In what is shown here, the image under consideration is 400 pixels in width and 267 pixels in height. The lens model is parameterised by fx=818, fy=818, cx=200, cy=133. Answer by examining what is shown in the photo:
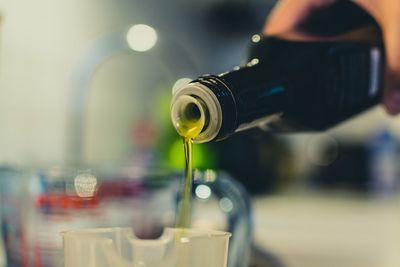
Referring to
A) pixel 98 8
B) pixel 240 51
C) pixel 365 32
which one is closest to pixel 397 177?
pixel 240 51

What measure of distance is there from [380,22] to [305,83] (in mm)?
107

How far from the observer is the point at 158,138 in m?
1.42

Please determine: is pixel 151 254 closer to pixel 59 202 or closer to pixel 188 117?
pixel 188 117

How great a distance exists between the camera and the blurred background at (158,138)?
985mm

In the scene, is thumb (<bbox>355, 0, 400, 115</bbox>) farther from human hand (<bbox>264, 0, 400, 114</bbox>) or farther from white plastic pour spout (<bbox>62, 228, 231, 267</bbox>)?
white plastic pour spout (<bbox>62, 228, 231, 267</bbox>)

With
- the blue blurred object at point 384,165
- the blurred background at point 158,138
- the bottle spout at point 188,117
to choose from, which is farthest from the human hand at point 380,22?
the blue blurred object at point 384,165

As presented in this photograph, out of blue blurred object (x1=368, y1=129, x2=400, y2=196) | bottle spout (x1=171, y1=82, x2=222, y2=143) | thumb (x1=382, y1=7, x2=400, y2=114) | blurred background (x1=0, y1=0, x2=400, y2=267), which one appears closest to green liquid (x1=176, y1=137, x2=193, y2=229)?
bottle spout (x1=171, y1=82, x2=222, y2=143)

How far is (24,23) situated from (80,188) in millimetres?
988

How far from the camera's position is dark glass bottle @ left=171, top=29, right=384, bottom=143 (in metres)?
0.51

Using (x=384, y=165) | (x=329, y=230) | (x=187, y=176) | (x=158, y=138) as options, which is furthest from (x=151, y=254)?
(x=384, y=165)

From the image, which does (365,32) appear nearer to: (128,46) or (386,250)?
(128,46)

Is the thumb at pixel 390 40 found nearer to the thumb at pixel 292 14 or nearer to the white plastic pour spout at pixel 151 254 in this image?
the thumb at pixel 292 14

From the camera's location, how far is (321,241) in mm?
1356

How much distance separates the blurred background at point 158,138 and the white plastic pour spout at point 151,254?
181 millimetres
